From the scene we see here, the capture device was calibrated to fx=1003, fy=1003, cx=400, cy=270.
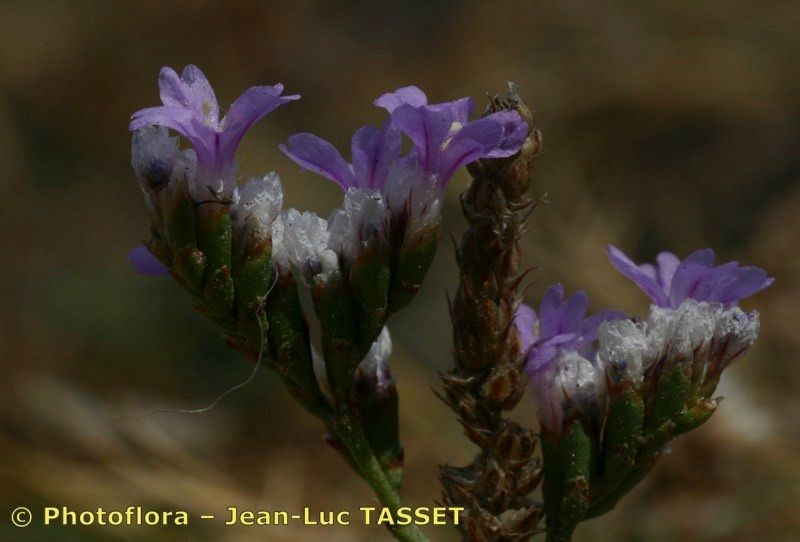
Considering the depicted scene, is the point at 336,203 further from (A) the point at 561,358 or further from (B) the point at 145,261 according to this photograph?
(A) the point at 561,358

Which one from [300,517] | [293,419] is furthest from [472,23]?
[300,517]

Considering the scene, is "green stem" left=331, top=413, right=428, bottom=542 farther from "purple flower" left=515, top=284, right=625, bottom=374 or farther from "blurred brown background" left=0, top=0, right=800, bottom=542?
"blurred brown background" left=0, top=0, right=800, bottom=542

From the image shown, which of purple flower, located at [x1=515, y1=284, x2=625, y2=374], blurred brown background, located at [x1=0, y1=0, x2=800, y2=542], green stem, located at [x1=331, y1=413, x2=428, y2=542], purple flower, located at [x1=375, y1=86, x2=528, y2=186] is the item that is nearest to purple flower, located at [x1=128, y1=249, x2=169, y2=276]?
green stem, located at [x1=331, y1=413, x2=428, y2=542]

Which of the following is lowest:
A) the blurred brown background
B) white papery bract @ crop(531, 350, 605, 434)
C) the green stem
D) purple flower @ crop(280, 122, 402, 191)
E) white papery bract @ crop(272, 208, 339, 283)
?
the green stem

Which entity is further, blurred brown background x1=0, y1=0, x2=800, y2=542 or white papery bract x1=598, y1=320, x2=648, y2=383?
blurred brown background x1=0, y1=0, x2=800, y2=542

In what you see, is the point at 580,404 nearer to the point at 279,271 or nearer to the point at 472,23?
the point at 279,271

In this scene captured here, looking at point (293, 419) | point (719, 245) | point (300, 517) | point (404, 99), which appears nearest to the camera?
point (404, 99)

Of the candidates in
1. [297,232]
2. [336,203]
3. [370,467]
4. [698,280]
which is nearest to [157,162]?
[297,232]
